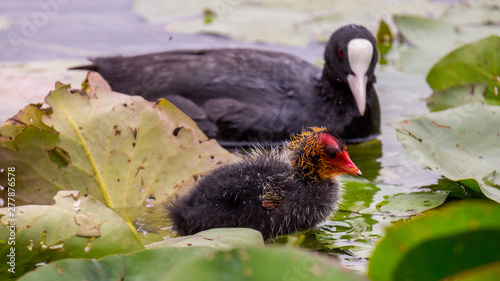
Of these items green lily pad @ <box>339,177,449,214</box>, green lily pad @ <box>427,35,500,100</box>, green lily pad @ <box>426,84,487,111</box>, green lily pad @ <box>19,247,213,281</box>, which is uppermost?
A: green lily pad @ <box>427,35,500,100</box>

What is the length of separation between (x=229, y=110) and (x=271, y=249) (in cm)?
270

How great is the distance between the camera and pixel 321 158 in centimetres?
283

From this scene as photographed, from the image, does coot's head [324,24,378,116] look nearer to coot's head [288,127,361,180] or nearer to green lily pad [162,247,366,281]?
coot's head [288,127,361,180]

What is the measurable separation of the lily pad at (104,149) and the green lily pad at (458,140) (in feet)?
3.16

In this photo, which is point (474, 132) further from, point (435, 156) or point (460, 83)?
point (460, 83)

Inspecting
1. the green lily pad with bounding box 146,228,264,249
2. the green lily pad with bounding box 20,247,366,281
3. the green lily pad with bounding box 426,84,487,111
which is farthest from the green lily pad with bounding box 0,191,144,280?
the green lily pad with bounding box 426,84,487,111

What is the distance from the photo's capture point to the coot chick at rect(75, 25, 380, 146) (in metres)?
4.04

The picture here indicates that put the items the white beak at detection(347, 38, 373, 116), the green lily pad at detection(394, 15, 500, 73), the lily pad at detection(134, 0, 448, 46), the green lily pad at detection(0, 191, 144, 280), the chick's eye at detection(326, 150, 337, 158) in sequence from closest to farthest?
the green lily pad at detection(0, 191, 144, 280) → the chick's eye at detection(326, 150, 337, 158) → the white beak at detection(347, 38, 373, 116) → the green lily pad at detection(394, 15, 500, 73) → the lily pad at detection(134, 0, 448, 46)

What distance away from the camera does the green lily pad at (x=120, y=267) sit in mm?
1773

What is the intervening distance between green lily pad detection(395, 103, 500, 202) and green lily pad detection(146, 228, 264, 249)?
0.87m

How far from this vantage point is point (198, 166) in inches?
125

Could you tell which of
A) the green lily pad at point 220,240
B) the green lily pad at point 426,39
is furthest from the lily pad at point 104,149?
the green lily pad at point 426,39

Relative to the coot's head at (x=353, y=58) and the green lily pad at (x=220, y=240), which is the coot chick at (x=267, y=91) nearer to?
the coot's head at (x=353, y=58)

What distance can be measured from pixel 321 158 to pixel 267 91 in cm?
133
